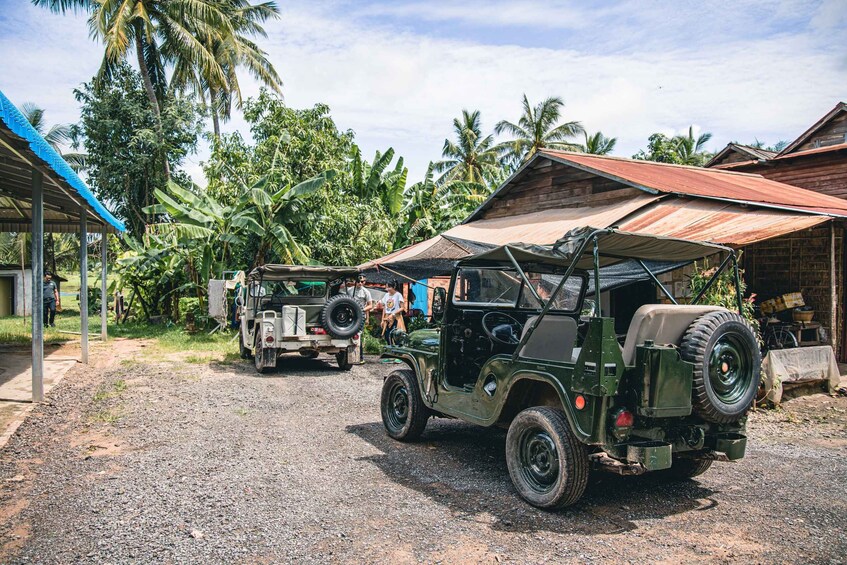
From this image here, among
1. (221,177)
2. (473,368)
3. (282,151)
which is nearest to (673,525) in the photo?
(473,368)

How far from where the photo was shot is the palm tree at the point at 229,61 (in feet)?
87.6

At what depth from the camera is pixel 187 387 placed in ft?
32.3

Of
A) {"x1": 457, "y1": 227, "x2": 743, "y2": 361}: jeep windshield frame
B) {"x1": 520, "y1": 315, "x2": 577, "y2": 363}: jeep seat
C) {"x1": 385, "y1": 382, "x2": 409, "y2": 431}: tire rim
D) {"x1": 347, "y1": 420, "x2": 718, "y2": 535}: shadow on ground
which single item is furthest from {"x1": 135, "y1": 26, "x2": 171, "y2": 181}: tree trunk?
{"x1": 520, "y1": 315, "x2": 577, "y2": 363}: jeep seat

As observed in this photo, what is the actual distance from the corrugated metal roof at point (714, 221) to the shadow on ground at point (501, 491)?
3.95 metres

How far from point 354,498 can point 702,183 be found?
1015 centimetres

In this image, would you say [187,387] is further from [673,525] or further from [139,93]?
[139,93]

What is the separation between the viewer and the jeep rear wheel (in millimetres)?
6520

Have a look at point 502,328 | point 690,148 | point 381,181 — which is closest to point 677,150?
point 690,148

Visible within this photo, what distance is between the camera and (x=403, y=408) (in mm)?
6836

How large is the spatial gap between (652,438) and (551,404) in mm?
822

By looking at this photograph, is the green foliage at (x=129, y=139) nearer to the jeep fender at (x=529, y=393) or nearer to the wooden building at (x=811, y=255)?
the wooden building at (x=811, y=255)

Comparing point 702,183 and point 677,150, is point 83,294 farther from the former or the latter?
point 677,150

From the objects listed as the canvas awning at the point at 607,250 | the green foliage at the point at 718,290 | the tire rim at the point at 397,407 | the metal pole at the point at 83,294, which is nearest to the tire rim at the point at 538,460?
the canvas awning at the point at 607,250

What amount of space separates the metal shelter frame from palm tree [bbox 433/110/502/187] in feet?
70.1
